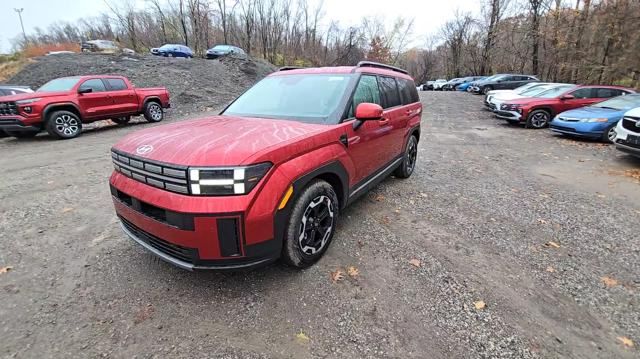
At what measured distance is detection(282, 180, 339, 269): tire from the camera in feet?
8.10

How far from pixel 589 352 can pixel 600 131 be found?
30.1ft

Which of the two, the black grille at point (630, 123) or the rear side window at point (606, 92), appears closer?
the black grille at point (630, 123)

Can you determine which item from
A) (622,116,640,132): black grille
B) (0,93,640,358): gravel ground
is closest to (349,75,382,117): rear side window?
(0,93,640,358): gravel ground

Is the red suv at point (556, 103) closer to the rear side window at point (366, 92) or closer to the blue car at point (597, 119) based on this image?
the blue car at point (597, 119)

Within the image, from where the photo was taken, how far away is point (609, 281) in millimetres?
2725

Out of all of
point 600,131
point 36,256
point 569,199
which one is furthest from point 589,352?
point 600,131

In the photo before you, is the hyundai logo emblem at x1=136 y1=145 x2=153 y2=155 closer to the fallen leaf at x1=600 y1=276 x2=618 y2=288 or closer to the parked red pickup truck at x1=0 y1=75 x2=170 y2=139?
the fallen leaf at x1=600 y1=276 x2=618 y2=288

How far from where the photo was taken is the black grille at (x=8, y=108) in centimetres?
792

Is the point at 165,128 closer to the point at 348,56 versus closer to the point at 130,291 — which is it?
the point at 130,291

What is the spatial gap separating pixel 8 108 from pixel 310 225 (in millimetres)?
9919

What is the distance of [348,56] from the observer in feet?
158

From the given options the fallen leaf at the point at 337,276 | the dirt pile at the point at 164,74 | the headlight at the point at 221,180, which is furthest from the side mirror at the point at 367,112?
the dirt pile at the point at 164,74

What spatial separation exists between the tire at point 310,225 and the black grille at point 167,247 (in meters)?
0.69

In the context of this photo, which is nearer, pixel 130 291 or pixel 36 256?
pixel 130 291
